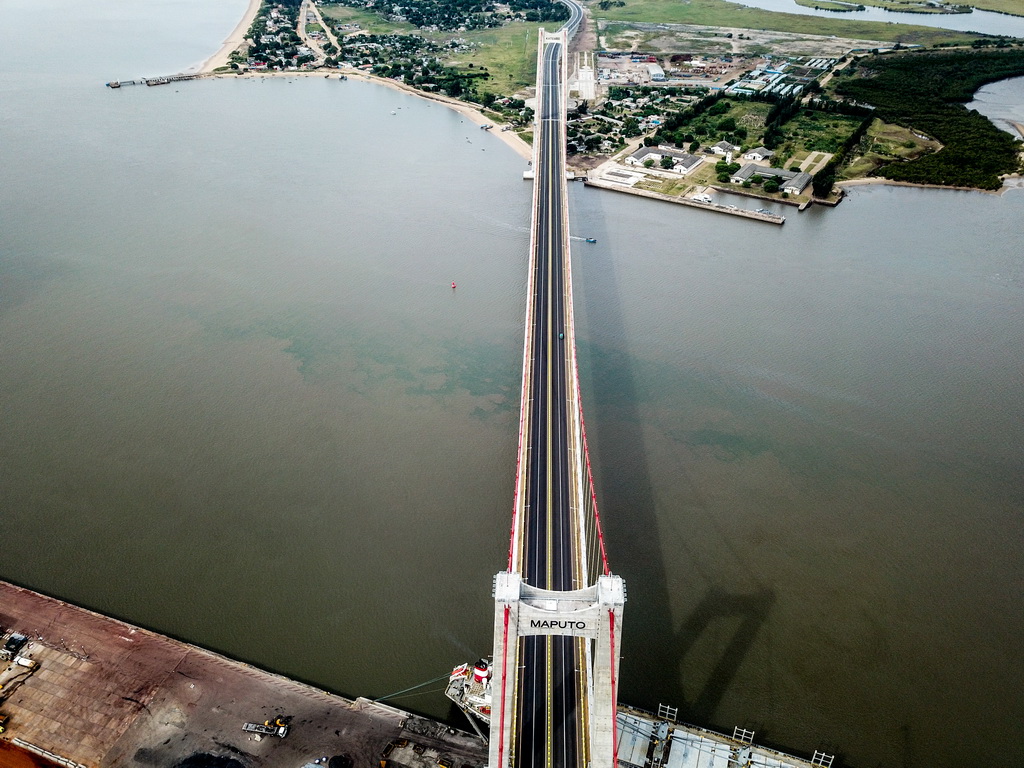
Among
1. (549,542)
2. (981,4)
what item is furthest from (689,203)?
(981,4)

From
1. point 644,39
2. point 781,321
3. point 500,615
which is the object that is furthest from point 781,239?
point 644,39

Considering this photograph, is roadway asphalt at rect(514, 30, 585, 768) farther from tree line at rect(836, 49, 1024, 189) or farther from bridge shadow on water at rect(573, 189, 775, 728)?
tree line at rect(836, 49, 1024, 189)

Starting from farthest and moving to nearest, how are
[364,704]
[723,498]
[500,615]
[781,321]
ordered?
[781,321] → [723,498] → [364,704] → [500,615]

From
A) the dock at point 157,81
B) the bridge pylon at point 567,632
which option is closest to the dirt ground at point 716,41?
the dock at point 157,81

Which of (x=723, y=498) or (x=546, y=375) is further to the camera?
(x=546, y=375)

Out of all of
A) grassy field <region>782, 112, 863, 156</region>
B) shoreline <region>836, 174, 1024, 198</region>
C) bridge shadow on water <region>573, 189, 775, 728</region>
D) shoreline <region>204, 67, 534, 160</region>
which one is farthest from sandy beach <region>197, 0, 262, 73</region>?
bridge shadow on water <region>573, 189, 775, 728</region>

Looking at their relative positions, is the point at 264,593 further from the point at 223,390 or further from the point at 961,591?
the point at 961,591

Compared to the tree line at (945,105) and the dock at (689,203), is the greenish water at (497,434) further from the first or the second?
the tree line at (945,105)

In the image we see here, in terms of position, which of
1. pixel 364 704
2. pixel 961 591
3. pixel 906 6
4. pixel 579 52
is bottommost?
pixel 364 704

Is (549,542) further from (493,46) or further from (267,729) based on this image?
(493,46)
